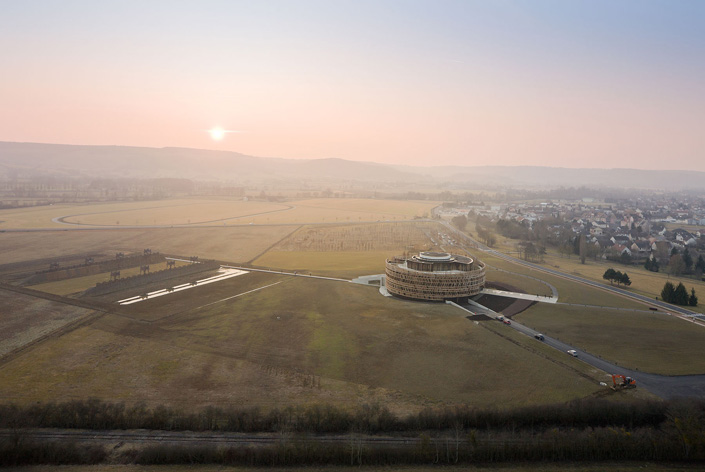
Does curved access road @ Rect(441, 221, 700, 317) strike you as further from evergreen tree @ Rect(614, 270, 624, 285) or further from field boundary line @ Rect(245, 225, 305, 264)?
field boundary line @ Rect(245, 225, 305, 264)

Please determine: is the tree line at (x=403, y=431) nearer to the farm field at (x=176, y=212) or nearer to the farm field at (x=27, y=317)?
the farm field at (x=27, y=317)

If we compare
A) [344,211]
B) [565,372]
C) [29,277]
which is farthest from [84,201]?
[565,372]

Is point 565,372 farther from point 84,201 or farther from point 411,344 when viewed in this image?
point 84,201

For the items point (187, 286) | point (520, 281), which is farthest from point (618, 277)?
point (187, 286)

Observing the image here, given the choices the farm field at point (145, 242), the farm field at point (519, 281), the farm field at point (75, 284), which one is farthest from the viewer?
the farm field at point (145, 242)

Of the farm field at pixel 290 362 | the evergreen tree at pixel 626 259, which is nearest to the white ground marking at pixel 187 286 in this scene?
the farm field at pixel 290 362

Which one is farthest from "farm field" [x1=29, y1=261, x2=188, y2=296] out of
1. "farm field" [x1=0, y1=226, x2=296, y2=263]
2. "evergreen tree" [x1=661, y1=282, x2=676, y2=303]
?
"evergreen tree" [x1=661, y1=282, x2=676, y2=303]

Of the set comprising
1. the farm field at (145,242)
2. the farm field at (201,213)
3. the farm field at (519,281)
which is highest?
the farm field at (201,213)
